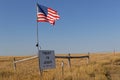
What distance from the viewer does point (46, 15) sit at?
52.1 ft

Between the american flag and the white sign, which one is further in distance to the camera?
the american flag

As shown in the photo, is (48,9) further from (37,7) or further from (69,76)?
(69,76)

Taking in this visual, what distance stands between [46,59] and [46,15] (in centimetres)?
313

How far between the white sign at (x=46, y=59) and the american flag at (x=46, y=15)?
7.45ft

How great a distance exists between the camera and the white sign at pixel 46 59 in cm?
1323

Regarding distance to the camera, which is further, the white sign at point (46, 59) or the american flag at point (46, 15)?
the american flag at point (46, 15)

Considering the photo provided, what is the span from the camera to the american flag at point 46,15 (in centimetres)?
1571

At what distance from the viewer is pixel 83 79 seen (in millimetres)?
16562

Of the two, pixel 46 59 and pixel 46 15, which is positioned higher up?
pixel 46 15

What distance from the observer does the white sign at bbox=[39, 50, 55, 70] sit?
13.2 meters

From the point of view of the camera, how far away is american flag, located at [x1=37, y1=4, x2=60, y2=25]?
15.7 m

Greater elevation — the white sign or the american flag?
the american flag

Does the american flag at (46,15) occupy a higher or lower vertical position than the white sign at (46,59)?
higher

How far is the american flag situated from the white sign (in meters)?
2.27
